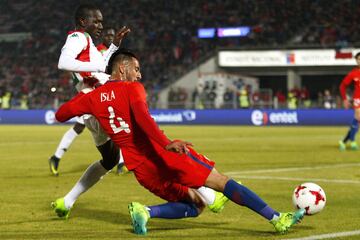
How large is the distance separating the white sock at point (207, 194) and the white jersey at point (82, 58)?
6.51ft

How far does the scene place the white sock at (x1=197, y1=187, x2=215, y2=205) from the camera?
22.4 feet

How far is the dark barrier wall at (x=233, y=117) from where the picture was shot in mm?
35438

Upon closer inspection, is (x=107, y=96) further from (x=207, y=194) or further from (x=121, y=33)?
(x=121, y=33)

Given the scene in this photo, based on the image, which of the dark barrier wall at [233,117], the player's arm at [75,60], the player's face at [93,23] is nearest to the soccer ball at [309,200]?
the player's arm at [75,60]

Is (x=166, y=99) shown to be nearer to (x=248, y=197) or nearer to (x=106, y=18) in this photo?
(x=106, y=18)

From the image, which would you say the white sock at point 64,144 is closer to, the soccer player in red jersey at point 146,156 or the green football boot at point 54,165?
the green football boot at point 54,165

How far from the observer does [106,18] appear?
178 ft

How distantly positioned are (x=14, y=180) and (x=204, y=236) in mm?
6026

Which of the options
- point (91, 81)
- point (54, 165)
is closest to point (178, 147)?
Result: point (91, 81)

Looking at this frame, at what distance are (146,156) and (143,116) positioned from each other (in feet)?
1.53

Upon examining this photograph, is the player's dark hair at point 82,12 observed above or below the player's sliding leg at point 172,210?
above

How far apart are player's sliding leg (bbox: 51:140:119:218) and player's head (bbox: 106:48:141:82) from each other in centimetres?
159

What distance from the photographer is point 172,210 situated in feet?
22.1

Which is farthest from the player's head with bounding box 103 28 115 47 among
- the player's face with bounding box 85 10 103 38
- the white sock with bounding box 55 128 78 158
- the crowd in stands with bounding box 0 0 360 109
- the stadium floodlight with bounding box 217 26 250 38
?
the stadium floodlight with bounding box 217 26 250 38
